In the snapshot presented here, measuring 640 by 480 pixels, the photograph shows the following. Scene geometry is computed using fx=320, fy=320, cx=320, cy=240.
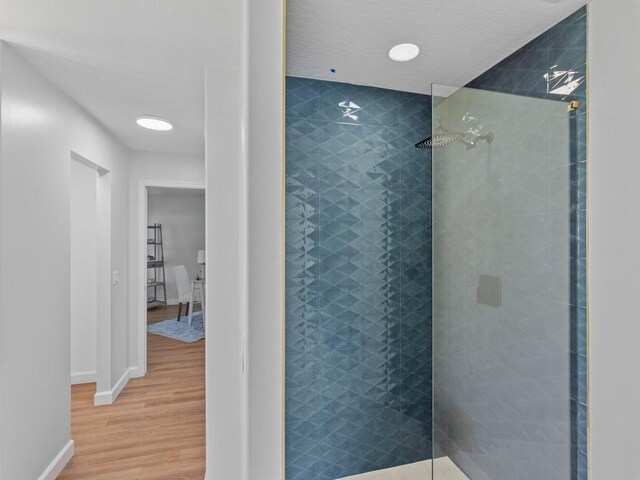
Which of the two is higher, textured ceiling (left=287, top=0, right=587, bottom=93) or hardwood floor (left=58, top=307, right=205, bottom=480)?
textured ceiling (left=287, top=0, right=587, bottom=93)

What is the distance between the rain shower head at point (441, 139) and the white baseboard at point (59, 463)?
8.90 feet

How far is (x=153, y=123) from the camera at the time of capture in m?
2.49

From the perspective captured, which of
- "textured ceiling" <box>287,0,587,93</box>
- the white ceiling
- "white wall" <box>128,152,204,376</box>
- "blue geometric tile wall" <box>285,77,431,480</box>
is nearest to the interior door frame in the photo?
"white wall" <box>128,152,204,376</box>

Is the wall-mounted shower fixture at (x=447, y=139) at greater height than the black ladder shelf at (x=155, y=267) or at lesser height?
greater

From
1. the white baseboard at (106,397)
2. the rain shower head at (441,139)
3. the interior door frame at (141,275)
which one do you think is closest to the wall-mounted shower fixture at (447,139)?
the rain shower head at (441,139)

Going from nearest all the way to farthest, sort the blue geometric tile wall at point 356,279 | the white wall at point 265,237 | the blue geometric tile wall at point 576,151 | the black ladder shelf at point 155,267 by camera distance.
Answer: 1. the white wall at point 265,237
2. the blue geometric tile wall at point 576,151
3. the blue geometric tile wall at point 356,279
4. the black ladder shelf at point 155,267

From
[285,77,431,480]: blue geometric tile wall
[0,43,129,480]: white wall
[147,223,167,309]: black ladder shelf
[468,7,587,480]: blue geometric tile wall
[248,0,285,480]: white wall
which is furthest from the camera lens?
[147,223,167,309]: black ladder shelf

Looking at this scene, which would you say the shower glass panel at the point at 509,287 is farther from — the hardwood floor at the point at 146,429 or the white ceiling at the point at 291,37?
the hardwood floor at the point at 146,429

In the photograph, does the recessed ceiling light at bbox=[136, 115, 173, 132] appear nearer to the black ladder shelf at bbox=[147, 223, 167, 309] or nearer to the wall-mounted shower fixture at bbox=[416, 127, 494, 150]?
the wall-mounted shower fixture at bbox=[416, 127, 494, 150]

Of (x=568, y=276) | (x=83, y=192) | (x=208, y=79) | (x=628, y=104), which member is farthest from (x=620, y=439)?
(x=83, y=192)

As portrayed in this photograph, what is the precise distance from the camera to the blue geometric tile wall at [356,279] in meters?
1.64

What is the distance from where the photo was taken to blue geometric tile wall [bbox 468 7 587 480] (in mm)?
974

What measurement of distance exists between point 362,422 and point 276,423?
1.43m

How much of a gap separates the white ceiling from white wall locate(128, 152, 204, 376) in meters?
1.34
